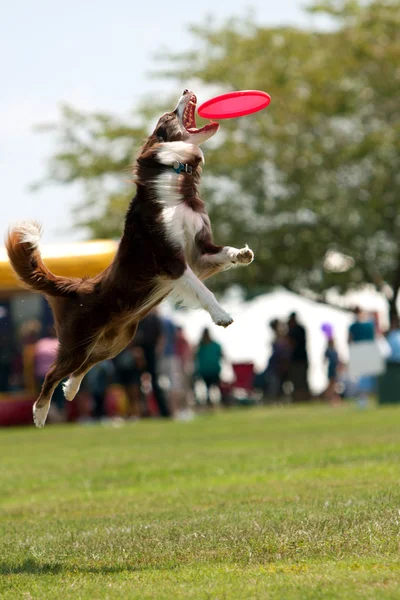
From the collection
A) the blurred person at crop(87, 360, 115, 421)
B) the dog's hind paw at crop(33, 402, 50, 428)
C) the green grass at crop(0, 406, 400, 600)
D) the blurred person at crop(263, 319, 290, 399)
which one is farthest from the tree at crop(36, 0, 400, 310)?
the dog's hind paw at crop(33, 402, 50, 428)

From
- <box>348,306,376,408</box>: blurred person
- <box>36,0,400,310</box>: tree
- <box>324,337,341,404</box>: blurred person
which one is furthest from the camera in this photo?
<box>36,0,400,310</box>: tree

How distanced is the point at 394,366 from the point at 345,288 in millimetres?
10046

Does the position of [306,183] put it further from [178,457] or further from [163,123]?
[163,123]

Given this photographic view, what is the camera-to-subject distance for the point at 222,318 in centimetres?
656

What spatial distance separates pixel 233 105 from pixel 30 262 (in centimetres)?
156

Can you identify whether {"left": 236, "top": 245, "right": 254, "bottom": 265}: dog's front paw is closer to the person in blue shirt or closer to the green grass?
the green grass

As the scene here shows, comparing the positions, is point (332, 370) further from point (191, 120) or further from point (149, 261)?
point (149, 261)

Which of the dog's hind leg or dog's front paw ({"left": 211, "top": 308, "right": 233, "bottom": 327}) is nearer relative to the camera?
dog's front paw ({"left": 211, "top": 308, "right": 233, "bottom": 327})

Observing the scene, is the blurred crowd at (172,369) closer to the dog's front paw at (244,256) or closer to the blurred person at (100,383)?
the blurred person at (100,383)

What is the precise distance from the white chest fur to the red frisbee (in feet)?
1.75

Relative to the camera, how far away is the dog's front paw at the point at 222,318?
6547mm

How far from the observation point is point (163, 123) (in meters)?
6.99

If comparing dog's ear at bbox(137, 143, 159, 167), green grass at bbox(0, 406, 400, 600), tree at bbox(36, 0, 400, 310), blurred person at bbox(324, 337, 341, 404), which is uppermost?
tree at bbox(36, 0, 400, 310)

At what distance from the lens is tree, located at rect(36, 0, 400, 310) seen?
3103 centimetres
